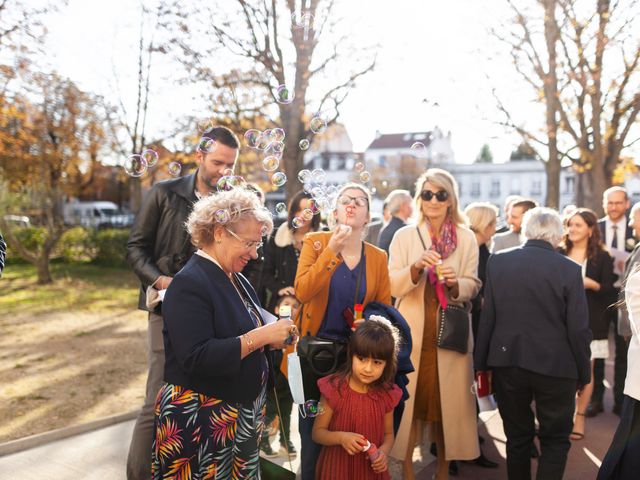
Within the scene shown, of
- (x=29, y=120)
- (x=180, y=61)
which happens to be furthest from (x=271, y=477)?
(x=29, y=120)

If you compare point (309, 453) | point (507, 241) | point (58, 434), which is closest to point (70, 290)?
point (58, 434)

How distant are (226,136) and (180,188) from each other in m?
0.45

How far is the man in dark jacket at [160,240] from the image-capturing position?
353 centimetres

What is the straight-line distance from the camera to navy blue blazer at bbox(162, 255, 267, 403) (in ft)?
7.63

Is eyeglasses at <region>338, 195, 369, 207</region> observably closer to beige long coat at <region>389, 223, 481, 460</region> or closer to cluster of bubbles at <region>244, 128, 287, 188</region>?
beige long coat at <region>389, 223, 481, 460</region>

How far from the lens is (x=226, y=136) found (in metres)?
3.62

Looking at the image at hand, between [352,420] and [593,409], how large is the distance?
3.79m

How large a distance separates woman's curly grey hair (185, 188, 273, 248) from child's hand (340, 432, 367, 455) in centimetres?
125

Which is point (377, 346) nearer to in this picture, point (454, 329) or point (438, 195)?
point (454, 329)

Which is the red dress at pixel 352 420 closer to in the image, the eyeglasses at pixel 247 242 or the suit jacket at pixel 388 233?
the eyeglasses at pixel 247 242

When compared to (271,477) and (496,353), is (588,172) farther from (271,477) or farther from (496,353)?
(271,477)

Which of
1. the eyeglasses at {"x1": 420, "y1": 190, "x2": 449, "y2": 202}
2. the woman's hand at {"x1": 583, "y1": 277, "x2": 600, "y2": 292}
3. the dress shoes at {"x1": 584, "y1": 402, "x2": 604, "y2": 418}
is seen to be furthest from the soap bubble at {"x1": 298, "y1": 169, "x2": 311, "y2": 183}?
the dress shoes at {"x1": 584, "y1": 402, "x2": 604, "y2": 418}

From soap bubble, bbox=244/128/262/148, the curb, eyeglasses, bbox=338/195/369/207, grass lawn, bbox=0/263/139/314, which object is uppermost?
soap bubble, bbox=244/128/262/148

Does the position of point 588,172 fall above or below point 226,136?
above
